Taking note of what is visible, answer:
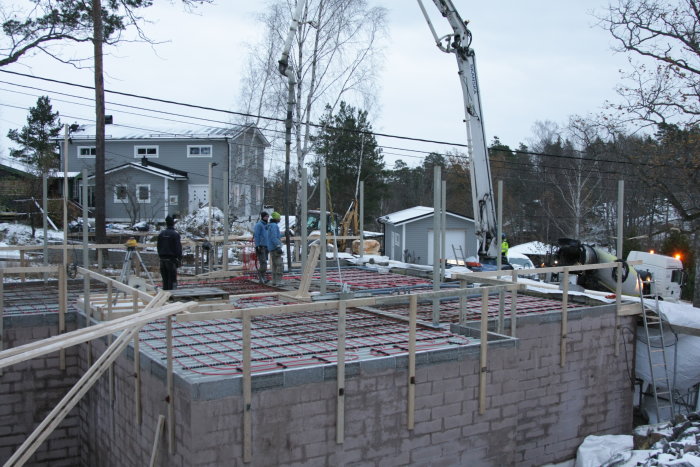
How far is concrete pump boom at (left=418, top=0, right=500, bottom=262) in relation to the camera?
14.4 m

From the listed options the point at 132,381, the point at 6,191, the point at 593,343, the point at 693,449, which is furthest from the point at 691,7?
the point at 6,191

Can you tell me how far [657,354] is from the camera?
453 inches

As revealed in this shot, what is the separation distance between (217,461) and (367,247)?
17.1 metres

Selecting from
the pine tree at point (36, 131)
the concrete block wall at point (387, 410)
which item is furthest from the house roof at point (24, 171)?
the concrete block wall at point (387, 410)

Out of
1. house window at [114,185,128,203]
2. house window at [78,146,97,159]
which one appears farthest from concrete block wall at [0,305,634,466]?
house window at [78,146,97,159]

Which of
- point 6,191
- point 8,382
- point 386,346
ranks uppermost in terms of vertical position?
point 6,191

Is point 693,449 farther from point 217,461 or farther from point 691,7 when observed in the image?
point 691,7

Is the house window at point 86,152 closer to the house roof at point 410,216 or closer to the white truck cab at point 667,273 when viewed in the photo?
the house roof at point 410,216

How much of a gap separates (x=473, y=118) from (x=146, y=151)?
86.7 ft

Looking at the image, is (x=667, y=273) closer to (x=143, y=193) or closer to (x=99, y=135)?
(x=99, y=135)

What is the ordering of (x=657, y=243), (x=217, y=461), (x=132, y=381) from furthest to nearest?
(x=657, y=243) < (x=132, y=381) < (x=217, y=461)

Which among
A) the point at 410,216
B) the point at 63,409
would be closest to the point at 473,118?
the point at 63,409

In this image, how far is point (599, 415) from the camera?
10648 millimetres

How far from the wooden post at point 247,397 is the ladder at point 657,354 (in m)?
7.92
